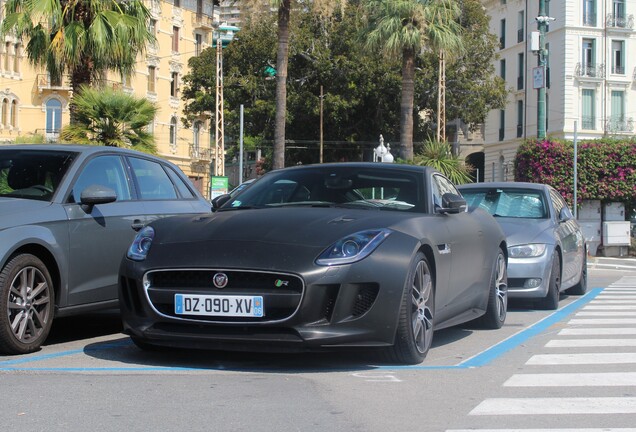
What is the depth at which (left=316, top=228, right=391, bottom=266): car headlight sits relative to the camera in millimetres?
5891

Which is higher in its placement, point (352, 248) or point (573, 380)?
point (352, 248)

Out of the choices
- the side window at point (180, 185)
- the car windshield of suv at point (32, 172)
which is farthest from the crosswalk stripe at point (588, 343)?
the car windshield of suv at point (32, 172)

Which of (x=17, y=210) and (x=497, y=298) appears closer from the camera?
(x=17, y=210)

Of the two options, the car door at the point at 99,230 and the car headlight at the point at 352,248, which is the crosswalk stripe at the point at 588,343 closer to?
A: the car headlight at the point at 352,248

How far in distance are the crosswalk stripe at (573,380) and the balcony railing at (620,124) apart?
55.6m

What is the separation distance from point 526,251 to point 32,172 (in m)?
5.84

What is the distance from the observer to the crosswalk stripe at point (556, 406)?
5.18m

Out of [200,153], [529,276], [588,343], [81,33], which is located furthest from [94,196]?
[200,153]

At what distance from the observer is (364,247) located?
6.04 m

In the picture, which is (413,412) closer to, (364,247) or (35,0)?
(364,247)

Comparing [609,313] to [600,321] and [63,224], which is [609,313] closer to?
[600,321]

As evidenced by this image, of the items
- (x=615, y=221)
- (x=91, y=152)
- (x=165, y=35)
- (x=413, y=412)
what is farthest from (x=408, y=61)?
(x=165, y=35)

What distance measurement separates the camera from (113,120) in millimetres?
17703

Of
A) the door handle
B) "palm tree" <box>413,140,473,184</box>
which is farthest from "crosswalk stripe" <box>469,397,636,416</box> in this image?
"palm tree" <box>413,140,473,184</box>
